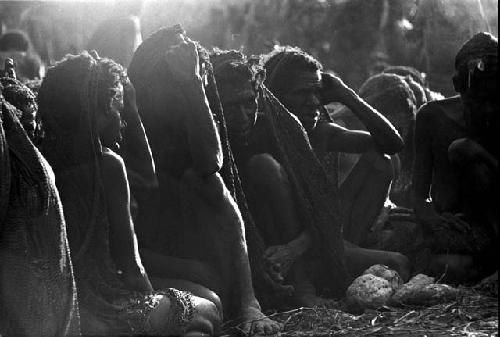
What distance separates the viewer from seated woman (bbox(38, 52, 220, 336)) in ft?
20.2

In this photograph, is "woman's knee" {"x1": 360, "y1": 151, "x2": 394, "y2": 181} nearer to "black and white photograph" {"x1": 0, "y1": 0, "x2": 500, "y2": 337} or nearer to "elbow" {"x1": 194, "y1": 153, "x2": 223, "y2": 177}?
"black and white photograph" {"x1": 0, "y1": 0, "x2": 500, "y2": 337}

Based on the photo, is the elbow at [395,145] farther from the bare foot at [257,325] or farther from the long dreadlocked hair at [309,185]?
the bare foot at [257,325]

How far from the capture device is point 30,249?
17.6ft

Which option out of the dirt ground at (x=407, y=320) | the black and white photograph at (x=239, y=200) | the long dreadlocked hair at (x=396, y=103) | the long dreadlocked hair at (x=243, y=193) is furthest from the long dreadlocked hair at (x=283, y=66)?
the dirt ground at (x=407, y=320)

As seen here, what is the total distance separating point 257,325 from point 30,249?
1.63m

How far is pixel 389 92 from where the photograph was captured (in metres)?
9.64

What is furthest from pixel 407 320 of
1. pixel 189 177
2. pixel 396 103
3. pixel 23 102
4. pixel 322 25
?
pixel 322 25

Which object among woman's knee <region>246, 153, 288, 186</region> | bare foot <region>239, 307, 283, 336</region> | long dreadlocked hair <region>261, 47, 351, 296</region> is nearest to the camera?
bare foot <region>239, 307, 283, 336</region>

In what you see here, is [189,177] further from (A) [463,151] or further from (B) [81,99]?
(A) [463,151]

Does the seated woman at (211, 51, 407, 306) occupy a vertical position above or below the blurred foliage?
below

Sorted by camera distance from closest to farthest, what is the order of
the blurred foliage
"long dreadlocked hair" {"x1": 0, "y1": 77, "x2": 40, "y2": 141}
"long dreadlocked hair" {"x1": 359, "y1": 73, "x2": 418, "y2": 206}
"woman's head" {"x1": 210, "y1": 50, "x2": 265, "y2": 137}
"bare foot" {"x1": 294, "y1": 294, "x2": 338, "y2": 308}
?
"long dreadlocked hair" {"x1": 0, "y1": 77, "x2": 40, "y2": 141} < "bare foot" {"x1": 294, "y1": 294, "x2": 338, "y2": 308} < "woman's head" {"x1": 210, "y1": 50, "x2": 265, "y2": 137} < "long dreadlocked hair" {"x1": 359, "y1": 73, "x2": 418, "y2": 206} < the blurred foliage

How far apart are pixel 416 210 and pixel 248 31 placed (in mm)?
7119

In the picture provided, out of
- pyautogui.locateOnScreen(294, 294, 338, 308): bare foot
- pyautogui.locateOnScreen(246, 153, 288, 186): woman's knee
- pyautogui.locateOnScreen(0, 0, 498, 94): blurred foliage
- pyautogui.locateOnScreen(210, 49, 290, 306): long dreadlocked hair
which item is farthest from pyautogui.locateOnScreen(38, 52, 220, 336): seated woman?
pyautogui.locateOnScreen(0, 0, 498, 94): blurred foliage

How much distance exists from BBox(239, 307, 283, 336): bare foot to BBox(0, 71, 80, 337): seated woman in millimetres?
1354
